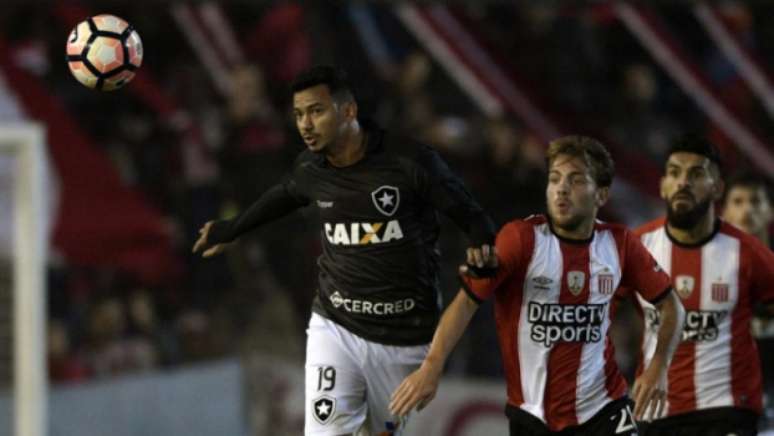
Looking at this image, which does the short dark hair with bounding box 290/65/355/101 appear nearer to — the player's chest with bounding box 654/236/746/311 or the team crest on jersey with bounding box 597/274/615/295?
the team crest on jersey with bounding box 597/274/615/295

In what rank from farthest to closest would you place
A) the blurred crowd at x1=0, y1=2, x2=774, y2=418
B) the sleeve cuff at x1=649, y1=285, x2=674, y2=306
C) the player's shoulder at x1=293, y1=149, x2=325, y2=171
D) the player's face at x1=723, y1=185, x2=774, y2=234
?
the blurred crowd at x1=0, y1=2, x2=774, y2=418 < the player's face at x1=723, y1=185, x2=774, y2=234 < the player's shoulder at x1=293, y1=149, x2=325, y2=171 < the sleeve cuff at x1=649, y1=285, x2=674, y2=306

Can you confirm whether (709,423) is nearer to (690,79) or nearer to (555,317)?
(555,317)

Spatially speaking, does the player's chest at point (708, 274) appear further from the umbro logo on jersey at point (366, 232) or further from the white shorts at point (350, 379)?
the umbro logo on jersey at point (366, 232)

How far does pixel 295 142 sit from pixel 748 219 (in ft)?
13.7

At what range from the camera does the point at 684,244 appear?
683cm

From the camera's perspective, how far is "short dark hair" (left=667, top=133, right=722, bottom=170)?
662cm

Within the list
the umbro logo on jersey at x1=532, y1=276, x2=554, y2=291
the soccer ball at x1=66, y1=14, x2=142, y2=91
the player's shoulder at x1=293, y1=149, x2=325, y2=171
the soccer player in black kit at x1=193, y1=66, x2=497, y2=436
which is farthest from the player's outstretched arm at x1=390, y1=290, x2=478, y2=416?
the soccer ball at x1=66, y1=14, x2=142, y2=91

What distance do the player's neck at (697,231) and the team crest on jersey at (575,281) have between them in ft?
3.36

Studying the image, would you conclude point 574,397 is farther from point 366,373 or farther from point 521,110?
point 521,110

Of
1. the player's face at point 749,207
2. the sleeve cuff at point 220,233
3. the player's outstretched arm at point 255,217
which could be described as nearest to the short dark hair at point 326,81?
the player's outstretched arm at point 255,217

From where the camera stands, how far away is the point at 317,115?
6.22 m

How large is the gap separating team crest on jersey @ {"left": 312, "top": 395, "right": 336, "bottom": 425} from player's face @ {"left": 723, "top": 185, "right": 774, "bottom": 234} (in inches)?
85.0

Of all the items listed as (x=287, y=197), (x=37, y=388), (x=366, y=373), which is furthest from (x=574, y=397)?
(x=37, y=388)

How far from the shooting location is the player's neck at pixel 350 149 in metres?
6.33
